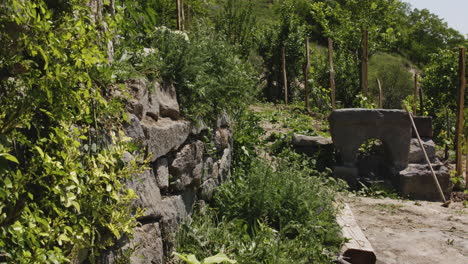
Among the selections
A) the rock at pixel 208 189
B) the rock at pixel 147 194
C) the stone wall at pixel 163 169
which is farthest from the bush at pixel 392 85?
the rock at pixel 147 194

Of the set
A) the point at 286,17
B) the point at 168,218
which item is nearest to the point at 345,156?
the point at 168,218

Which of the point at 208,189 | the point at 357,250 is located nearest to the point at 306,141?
the point at 357,250

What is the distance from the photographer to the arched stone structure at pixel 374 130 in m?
9.05

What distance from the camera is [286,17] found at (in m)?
18.2

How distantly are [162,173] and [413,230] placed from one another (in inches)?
156

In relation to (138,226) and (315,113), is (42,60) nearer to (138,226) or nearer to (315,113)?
(138,226)

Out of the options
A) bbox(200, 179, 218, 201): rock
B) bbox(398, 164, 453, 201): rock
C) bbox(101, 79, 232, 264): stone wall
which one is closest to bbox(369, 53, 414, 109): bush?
bbox(398, 164, 453, 201): rock

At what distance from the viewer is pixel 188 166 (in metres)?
3.89

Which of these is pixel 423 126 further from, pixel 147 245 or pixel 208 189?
pixel 147 245

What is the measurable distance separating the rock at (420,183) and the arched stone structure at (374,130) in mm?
193

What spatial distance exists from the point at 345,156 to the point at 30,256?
7755 millimetres

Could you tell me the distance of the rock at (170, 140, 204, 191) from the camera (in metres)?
3.69

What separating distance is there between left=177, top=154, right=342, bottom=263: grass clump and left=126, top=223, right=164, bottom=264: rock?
0.30 metres

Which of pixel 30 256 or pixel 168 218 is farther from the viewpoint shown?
pixel 168 218
